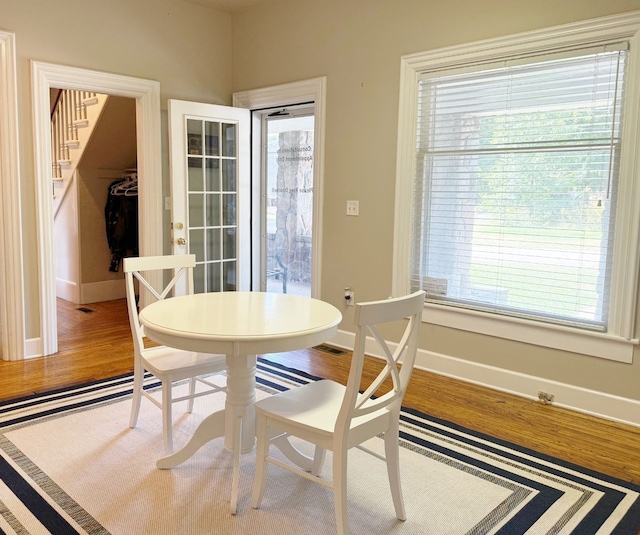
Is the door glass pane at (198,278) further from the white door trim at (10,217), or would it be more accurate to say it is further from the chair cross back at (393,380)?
the chair cross back at (393,380)

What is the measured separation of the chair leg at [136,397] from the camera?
276 centimetres

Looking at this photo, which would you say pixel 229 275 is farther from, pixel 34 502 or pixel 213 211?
pixel 34 502

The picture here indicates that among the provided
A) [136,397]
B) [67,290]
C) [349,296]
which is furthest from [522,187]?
[67,290]

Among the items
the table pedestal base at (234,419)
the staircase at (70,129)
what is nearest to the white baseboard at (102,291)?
the staircase at (70,129)

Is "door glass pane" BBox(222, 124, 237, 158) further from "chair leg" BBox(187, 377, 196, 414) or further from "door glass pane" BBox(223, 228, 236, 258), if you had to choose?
"chair leg" BBox(187, 377, 196, 414)

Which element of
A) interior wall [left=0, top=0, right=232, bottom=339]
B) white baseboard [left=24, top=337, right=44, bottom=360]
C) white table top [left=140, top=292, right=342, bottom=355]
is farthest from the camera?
white baseboard [left=24, top=337, right=44, bottom=360]

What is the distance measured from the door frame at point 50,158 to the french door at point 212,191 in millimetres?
157

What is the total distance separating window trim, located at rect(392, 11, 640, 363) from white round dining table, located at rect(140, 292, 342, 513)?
4.76ft

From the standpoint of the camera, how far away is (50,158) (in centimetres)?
403

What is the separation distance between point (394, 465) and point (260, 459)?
1.65ft

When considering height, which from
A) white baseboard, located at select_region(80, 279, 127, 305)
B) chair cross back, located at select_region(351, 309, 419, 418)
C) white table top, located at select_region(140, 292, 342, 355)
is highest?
white table top, located at select_region(140, 292, 342, 355)

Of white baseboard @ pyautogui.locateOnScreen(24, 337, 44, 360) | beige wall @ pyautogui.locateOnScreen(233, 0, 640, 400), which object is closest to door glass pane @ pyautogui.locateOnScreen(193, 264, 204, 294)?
beige wall @ pyautogui.locateOnScreen(233, 0, 640, 400)

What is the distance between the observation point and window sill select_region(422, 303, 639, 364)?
120 inches

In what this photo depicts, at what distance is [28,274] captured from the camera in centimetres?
398
